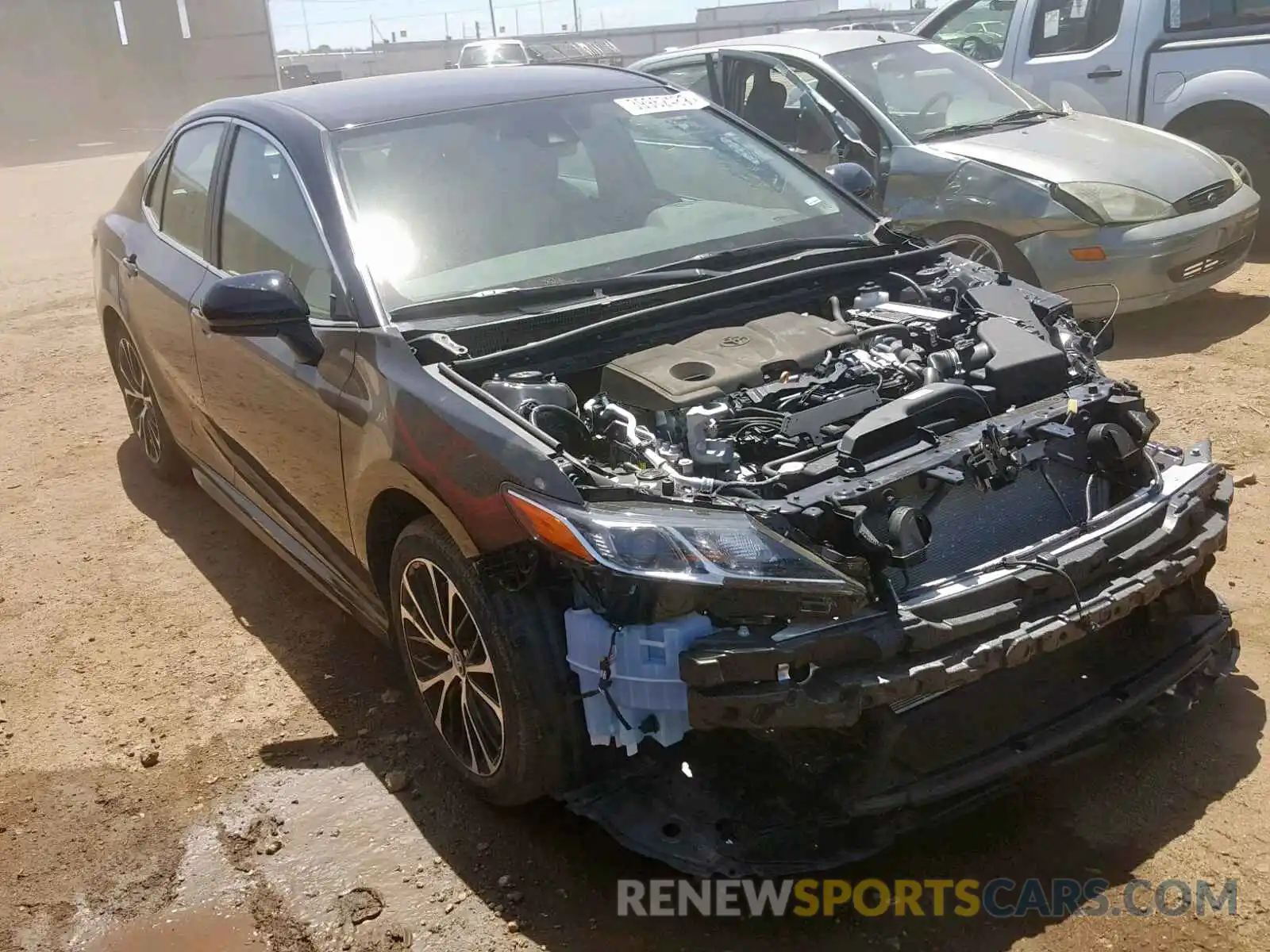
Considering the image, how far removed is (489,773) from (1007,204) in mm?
4811

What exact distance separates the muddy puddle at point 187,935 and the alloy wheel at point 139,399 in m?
3.02

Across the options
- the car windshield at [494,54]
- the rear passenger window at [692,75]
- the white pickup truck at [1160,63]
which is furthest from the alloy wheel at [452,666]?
the car windshield at [494,54]

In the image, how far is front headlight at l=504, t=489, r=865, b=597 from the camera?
2.69 m

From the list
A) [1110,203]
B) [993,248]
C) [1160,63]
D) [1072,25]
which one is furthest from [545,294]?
[1072,25]

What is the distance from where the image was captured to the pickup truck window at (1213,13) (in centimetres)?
827

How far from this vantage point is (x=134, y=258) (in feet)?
17.4

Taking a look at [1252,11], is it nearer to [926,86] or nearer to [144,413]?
[926,86]

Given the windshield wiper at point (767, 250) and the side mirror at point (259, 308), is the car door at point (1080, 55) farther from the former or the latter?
the side mirror at point (259, 308)

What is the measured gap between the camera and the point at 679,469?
3.08 meters

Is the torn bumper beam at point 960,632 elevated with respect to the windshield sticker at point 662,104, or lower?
lower

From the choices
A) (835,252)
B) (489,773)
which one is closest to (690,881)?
(489,773)

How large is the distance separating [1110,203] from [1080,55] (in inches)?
105

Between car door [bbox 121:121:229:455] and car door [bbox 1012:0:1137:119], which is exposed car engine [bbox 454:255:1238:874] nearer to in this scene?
car door [bbox 121:121:229:455]

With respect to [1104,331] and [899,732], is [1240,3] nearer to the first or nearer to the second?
[1104,331]
